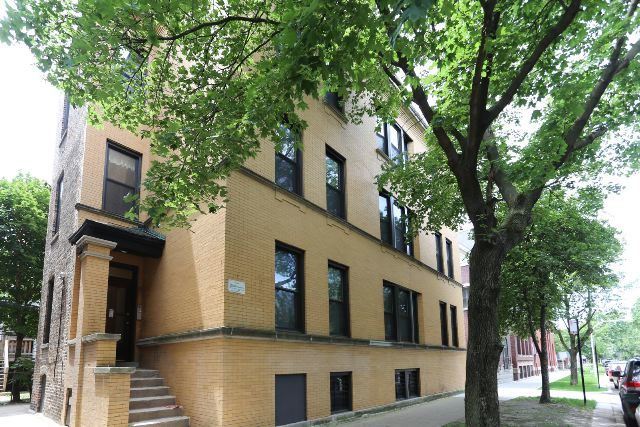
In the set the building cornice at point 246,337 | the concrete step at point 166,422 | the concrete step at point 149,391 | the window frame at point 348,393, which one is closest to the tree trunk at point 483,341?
the building cornice at point 246,337

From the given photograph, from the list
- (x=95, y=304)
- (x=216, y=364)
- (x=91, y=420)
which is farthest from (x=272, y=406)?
(x=95, y=304)

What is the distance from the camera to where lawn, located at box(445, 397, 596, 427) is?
11828 millimetres

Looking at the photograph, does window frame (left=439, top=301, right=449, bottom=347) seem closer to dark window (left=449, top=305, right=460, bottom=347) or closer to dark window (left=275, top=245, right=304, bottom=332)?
dark window (left=449, top=305, right=460, bottom=347)

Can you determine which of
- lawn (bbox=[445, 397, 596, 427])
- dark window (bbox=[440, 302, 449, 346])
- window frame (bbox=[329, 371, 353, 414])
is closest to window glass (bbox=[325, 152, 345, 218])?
window frame (bbox=[329, 371, 353, 414])

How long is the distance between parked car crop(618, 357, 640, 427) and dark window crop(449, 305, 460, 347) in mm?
9499

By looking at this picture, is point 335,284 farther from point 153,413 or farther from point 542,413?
point 542,413

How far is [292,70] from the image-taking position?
20.2ft

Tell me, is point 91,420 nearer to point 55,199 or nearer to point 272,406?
point 272,406

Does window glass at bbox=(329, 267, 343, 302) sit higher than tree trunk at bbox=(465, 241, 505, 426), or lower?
higher

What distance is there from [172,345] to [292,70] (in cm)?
684

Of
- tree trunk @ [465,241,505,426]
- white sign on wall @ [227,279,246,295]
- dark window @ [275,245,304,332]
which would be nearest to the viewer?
tree trunk @ [465,241,505,426]

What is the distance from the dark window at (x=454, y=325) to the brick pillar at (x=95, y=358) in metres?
16.8

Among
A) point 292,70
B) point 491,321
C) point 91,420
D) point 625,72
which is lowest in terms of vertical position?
point 91,420

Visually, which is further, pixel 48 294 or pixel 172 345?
pixel 48 294
